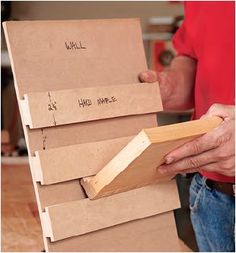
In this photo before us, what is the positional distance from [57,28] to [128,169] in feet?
0.75

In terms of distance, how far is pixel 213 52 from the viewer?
2.75ft

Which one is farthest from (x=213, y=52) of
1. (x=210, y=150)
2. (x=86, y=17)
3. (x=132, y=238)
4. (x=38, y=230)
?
(x=86, y=17)

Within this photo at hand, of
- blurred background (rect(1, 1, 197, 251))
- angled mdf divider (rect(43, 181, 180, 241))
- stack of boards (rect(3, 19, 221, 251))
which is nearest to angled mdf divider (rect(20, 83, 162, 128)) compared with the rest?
stack of boards (rect(3, 19, 221, 251))

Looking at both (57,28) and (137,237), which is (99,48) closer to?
(57,28)

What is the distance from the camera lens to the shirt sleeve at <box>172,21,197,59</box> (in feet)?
3.03

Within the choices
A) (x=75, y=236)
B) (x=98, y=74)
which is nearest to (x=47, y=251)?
(x=75, y=236)

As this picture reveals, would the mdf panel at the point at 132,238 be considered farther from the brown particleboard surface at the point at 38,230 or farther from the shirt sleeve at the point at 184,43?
the shirt sleeve at the point at 184,43

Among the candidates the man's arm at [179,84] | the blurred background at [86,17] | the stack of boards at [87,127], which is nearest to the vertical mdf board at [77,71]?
the stack of boards at [87,127]

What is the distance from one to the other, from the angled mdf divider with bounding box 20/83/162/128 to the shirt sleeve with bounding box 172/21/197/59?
1.02 ft

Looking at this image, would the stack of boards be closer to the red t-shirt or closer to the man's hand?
the man's hand

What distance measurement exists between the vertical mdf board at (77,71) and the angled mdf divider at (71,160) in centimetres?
1

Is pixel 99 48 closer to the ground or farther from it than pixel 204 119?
farther from it

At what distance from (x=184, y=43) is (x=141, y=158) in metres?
0.50

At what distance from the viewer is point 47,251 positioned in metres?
0.57
